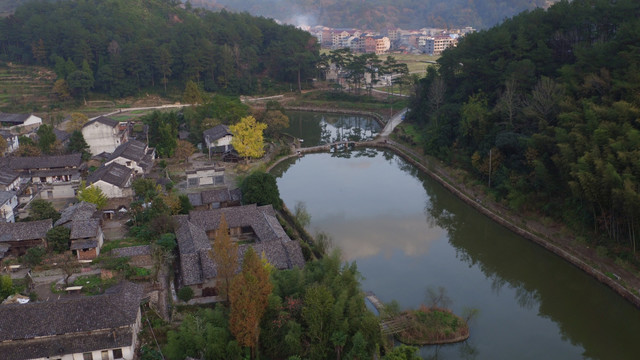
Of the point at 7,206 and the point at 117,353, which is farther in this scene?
the point at 7,206

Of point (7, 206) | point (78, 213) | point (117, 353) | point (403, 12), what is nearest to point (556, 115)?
point (117, 353)

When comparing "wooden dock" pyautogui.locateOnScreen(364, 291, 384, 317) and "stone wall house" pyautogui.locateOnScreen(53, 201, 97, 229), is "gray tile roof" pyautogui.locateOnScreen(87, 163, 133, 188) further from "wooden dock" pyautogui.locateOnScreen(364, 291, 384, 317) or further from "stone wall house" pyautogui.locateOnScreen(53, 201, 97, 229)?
"wooden dock" pyautogui.locateOnScreen(364, 291, 384, 317)

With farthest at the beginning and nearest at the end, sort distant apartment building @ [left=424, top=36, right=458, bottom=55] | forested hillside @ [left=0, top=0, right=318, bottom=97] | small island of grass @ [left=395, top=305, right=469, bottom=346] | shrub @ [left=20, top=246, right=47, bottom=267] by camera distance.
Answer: distant apartment building @ [left=424, top=36, right=458, bottom=55] → forested hillside @ [left=0, top=0, right=318, bottom=97] → shrub @ [left=20, top=246, right=47, bottom=267] → small island of grass @ [left=395, top=305, right=469, bottom=346]

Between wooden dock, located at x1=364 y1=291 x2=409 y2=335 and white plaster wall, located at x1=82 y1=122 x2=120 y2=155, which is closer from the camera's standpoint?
wooden dock, located at x1=364 y1=291 x2=409 y2=335

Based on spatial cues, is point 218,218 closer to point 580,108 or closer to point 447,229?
point 447,229

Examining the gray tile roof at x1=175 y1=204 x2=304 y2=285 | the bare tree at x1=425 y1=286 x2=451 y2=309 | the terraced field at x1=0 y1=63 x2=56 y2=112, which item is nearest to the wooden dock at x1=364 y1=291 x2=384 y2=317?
the bare tree at x1=425 y1=286 x2=451 y2=309

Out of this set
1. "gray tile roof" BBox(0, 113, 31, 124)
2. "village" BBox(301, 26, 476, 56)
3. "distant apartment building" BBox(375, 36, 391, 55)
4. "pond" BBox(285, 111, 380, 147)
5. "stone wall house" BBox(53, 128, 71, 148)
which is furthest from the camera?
"distant apartment building" BBox(375, 36, 391, 55)

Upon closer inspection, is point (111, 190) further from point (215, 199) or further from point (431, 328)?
point (431, 328)

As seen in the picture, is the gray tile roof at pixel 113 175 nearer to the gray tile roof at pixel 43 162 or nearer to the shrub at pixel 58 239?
the gray tile roof at pixel 43 162
